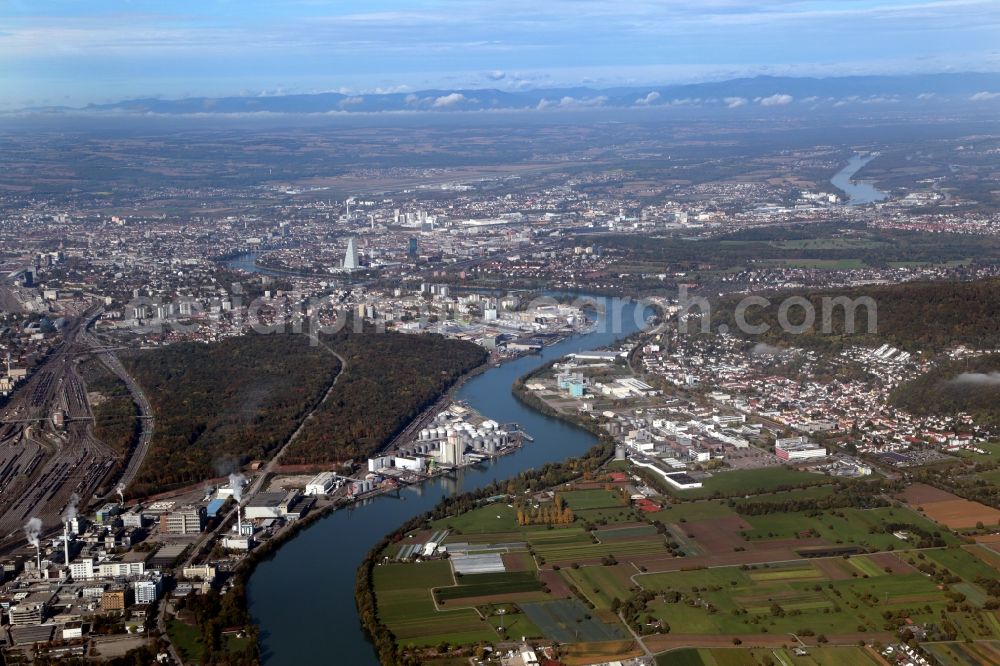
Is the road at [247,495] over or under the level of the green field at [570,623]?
under

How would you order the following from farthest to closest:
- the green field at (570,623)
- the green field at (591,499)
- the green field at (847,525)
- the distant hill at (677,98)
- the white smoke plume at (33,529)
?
the distant hill at (677,98)
the green field at (591,499)
the green field at (847,525)
the white smoke plume at (33,529)
the green field at (570,623)

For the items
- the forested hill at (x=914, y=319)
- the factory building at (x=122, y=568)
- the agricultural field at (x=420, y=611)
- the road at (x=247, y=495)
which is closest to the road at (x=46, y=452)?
the factory building at (x=122, y=568)

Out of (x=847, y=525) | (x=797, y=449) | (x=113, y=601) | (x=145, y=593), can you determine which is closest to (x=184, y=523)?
(x=145, y=593)

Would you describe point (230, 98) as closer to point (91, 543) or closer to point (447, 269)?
point (447, 269)

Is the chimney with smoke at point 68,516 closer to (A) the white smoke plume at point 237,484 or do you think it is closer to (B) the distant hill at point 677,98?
(A) the white smoke plume at point 237,484

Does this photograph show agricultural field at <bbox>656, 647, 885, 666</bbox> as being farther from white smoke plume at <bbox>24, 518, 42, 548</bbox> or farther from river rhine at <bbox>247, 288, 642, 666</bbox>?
white smoke plume at <bbox>24, 518, 42, 548</bbox>

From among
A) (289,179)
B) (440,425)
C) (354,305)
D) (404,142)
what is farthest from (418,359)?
(404,142)

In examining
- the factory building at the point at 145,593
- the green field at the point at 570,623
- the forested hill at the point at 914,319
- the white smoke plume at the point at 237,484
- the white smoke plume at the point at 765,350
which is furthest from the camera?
the white smoke plume at the point at 765,350
